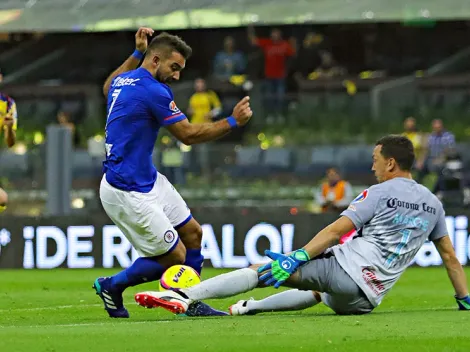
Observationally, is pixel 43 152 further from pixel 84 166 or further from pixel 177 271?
pixel 177 271

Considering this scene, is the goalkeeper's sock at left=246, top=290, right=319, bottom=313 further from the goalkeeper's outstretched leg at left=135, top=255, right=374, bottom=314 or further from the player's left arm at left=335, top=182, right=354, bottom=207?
the player's left arm at left=335, top=182, right=354, bottom=207

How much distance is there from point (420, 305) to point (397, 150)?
2.69 m

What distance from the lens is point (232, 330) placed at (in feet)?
26.6

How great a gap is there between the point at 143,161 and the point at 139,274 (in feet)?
3.01

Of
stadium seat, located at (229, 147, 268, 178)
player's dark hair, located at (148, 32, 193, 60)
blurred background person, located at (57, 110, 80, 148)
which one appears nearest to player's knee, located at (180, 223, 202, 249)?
player's dark hair, located at (148, 32, 193, 60)

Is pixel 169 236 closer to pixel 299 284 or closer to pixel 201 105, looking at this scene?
pixel 299 284

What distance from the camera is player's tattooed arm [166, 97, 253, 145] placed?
9281 millimetres

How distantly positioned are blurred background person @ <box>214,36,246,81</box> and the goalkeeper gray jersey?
56.9 ft

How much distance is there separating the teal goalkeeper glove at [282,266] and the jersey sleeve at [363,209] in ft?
1.53

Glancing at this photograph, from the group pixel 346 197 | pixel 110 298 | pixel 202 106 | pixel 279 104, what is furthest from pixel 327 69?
pixel 110 298

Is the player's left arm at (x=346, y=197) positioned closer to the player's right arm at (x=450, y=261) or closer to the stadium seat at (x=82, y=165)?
the stadium seat at (x=82, y=165)

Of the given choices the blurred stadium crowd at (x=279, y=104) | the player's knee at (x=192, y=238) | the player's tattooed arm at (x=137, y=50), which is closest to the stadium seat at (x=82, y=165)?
the blurred stadium crowd at (x=279, y=104)

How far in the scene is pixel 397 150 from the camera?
9.20 metres

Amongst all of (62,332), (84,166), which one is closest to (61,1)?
(84,166)
